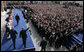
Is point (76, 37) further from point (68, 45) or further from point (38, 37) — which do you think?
point (38, 37)

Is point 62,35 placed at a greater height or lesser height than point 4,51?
greater

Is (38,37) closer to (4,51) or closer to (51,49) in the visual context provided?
(51,49)

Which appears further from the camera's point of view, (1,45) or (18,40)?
(18,40)

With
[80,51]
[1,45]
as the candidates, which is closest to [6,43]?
[1,45]

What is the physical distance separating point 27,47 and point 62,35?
3.02 m

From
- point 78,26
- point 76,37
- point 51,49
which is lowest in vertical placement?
point 51,49

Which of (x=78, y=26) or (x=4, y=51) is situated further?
(x=78, y=26)

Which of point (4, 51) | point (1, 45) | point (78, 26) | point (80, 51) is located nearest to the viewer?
point (80, 51)

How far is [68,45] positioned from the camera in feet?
33.4

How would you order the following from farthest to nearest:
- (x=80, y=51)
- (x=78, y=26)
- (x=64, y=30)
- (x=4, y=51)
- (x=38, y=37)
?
(x=38, y=37)
(x=78, y=26)
(x=64, y=30)
(x=4, y=51)
(x=80, y=51)

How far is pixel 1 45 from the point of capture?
975 cm

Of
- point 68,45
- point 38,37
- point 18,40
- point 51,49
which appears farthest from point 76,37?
point 18,40

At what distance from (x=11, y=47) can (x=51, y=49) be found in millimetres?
3175

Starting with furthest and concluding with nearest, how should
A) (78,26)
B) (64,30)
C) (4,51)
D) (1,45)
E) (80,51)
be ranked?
1. (78,26)
2. (64,30)
3. (1,45)
4. (4,51)
5. (80,51)
